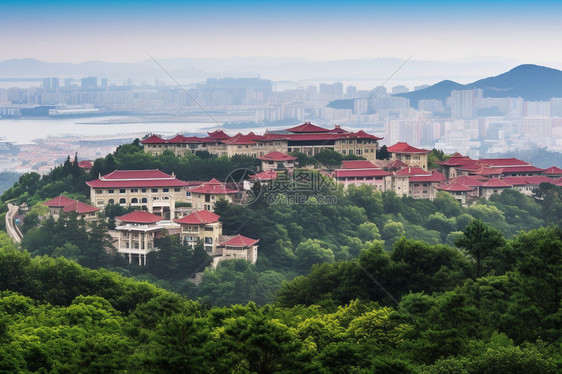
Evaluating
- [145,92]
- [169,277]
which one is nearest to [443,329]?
[169,277]

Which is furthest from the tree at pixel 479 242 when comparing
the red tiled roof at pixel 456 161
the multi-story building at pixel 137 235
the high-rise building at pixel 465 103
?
the high-rise building at pixel 465 103

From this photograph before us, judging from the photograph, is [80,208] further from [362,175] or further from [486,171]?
[486,171]

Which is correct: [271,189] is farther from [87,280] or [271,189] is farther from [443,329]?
[443,329]

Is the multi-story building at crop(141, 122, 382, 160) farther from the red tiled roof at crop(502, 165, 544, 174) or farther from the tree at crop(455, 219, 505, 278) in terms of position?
the tree at crop(455, 219, 505, 278)

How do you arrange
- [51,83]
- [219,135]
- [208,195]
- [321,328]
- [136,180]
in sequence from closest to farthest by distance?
[321,328] < [208,195] < [136,180] < [219,135] < [51,83]

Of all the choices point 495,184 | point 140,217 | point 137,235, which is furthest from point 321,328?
point 495,184

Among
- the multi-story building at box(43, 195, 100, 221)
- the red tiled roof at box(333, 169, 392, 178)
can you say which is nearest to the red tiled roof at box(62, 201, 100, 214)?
the multi-story building at box(43, 195, 100, 221)
